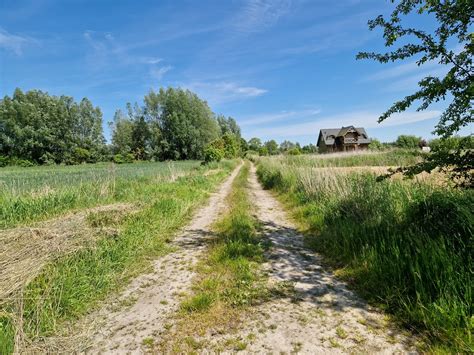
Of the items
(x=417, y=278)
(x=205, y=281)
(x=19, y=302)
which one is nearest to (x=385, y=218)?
(x=417, y=278)

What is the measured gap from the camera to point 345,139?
50.4 metres

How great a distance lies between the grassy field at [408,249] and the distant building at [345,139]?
45.5 meters

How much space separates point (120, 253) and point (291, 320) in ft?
Result: 10.7

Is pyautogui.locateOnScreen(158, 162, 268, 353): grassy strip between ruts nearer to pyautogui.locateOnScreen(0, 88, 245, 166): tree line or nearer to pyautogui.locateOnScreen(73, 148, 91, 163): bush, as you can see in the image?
pyautogui.locateOnScreen(0, 88, 245, 166): tree line

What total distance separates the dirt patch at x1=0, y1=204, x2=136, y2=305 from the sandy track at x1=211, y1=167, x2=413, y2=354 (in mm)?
2666

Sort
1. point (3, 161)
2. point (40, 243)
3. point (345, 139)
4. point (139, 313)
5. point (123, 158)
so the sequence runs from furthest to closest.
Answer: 1. point (123, 158)
2. point (345, 139)
3. point (3, 161)
4. point (40, 243)
5. point (139, 313)

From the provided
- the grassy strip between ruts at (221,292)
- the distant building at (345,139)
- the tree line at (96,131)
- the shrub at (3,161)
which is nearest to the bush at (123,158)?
the tree line at (96,131)

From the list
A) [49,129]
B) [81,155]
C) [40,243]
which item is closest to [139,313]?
[40,243]

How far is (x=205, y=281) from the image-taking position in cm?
373

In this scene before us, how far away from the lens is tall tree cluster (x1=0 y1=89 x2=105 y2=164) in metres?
49.0

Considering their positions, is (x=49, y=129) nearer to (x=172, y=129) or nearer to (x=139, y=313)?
(x=172, y=129)

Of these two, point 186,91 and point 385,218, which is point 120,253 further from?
point 186,91

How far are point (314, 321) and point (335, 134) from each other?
196 feet

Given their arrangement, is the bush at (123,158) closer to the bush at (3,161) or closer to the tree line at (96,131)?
the tree line at (96,131)
